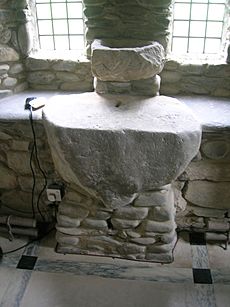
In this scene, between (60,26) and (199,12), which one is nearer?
(199,12)

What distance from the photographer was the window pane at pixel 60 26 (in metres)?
2.62

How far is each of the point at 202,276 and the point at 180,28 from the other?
1774 mm

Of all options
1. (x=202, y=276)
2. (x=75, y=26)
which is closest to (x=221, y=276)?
(x=202, y=276)

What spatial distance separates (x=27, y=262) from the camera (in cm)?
222

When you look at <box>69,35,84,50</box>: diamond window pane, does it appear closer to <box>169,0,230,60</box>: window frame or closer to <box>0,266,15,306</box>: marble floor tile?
<box>169,0,230,60</box>: window frame

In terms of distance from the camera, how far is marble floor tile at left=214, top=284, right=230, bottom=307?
191cm

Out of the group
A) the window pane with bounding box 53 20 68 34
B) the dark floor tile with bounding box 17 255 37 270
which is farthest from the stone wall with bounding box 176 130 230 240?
the window pane with bounding box 53 20 68 34

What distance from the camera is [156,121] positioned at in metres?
1.88

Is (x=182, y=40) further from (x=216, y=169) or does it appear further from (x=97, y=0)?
(x=216, y=169)

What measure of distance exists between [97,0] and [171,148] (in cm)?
124

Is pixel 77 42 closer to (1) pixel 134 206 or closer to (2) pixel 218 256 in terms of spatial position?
(1) pixel 134 206

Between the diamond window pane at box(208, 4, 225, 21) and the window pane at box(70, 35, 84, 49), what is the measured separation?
99 centimetres

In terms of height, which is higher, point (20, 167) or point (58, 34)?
point (58, 34)

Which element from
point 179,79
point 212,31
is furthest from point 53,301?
point 212,31
